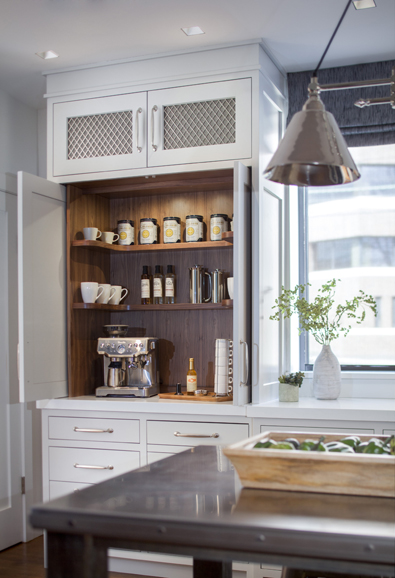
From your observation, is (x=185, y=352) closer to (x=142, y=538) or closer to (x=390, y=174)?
(x=390, y=174)

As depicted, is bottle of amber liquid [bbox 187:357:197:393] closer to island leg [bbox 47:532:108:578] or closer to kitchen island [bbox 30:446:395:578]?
kitchen island [bbox 30:446:395:578]

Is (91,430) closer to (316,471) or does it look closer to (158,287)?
(158,287)

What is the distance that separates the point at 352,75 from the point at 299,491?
2746mm

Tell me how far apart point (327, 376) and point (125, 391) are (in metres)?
1.08

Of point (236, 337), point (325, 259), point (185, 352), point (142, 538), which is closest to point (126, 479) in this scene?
point (142, 538)

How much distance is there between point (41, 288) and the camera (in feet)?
10.3

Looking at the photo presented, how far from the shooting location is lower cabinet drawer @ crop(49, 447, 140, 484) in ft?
10.1

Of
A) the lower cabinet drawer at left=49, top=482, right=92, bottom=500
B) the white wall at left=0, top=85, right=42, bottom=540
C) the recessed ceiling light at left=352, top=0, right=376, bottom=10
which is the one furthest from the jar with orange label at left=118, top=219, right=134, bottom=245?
the recessed ceiling light at left=352, top=0, right=376, bottom=10

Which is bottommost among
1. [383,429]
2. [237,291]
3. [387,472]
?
[383,429]

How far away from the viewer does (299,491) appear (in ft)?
4.46

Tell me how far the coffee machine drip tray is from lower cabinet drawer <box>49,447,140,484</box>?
0.32m

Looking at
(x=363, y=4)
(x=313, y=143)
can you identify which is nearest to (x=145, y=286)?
(x=363, y=4)

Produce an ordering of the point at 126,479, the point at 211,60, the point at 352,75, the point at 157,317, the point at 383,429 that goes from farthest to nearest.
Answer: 1. the point at 157,317
2. the point at 352,75
3. the point at 211,60
4. the point at 383,429
5. the point at 126,479

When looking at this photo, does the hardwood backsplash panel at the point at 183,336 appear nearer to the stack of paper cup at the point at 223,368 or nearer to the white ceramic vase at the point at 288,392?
the stack of paper cup at the point at 223,368
